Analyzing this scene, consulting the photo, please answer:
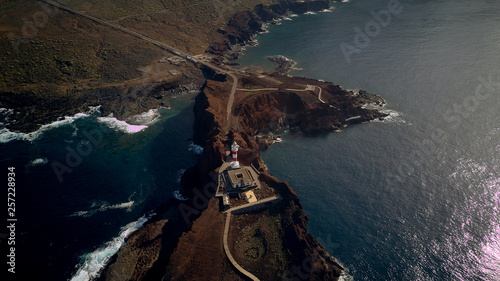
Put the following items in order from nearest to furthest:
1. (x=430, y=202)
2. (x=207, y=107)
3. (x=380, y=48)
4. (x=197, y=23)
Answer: (x=430, y=202) < (x=207, y=107) < (x=380, y=48) < (x=197, y=23)

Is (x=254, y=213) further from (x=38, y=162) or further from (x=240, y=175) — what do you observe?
(x=38, y=162)

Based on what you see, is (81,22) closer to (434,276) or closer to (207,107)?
(207,107)

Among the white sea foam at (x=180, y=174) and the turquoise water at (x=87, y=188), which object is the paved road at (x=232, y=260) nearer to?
the turquoise water at (x=87, y=188)

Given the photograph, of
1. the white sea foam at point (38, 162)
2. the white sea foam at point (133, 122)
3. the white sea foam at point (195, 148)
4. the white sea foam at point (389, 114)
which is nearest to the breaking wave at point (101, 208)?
the white sea foam at point (195, 148)

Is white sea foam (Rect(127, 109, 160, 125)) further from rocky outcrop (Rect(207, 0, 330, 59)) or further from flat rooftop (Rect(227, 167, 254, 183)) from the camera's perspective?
rocky outcrop (Rect(207, 0, 330, 59))

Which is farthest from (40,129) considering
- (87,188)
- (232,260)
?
(232,260)

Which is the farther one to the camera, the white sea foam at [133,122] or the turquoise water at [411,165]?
the white sea foam at [133,122]

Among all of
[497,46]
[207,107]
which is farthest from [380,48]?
[207,107]
